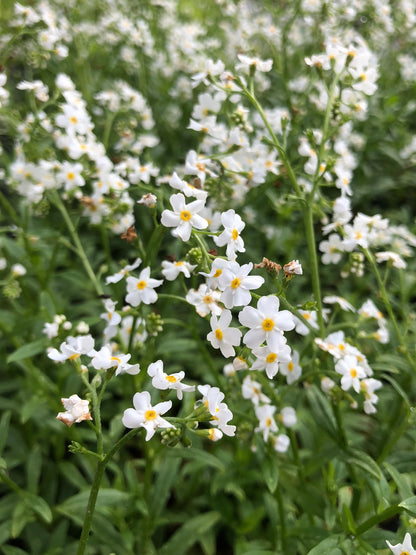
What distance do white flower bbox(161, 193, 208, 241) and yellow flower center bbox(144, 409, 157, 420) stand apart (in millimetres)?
708

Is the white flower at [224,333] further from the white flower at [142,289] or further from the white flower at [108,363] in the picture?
the white flower at [142,289]

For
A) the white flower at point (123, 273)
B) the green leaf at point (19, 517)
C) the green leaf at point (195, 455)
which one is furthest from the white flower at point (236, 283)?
the green leaf at point (19, 517)

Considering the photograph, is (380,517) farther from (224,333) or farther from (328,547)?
(224,333)

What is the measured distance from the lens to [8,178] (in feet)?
12.9

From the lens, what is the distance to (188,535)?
10.0 ft

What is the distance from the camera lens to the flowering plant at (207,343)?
2.04 meters

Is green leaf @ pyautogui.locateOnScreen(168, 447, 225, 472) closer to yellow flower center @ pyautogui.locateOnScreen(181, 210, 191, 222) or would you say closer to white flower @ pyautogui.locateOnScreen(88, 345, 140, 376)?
white flower @ pyautogui.locateOnScreen(88, 345, 140, 376)

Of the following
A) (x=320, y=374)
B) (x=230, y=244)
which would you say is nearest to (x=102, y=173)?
(x=230, y=244)

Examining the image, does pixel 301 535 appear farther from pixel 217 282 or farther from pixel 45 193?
pixel 45 193

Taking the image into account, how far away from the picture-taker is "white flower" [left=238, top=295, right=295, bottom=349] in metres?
1.77

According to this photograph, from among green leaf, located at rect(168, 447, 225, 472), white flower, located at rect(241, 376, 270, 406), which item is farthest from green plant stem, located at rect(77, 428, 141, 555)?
white flower, located at rect(241, 376, 270, 406)

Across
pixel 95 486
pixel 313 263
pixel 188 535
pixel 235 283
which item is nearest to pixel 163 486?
pixel 188 535

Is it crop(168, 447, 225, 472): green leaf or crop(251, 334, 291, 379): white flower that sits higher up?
crop(251, 334, 291, 379): white flower

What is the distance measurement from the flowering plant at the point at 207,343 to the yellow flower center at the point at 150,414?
2cm
